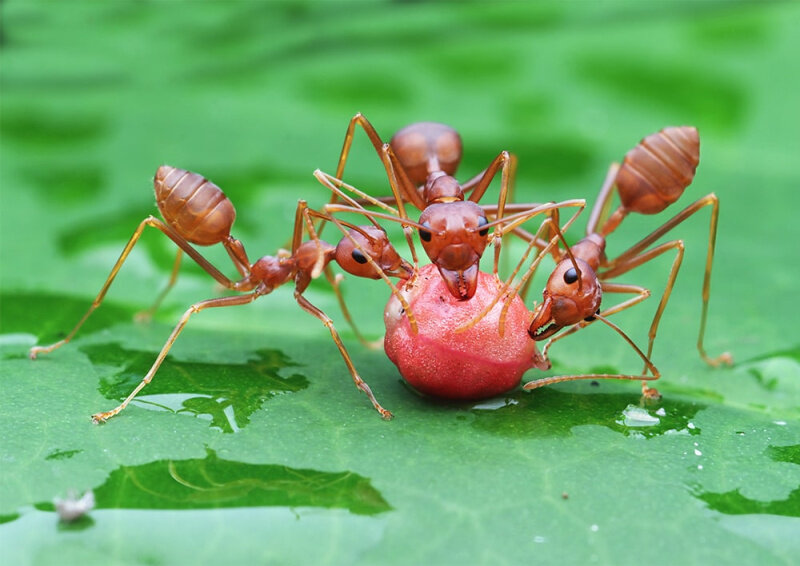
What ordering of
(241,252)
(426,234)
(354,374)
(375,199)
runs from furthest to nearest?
(241,252) → (375,199) → (426,234) → (354,374)

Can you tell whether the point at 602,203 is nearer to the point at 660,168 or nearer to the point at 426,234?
the point at 660,168

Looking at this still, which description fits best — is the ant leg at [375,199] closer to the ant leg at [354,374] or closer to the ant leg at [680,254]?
the ant leg at [354,374]

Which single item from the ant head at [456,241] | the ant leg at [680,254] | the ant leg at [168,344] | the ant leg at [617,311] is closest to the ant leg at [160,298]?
the ant leg at [168,344]

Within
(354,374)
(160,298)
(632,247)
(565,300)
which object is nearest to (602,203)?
(632,247)

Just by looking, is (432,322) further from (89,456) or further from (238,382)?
(89,456)

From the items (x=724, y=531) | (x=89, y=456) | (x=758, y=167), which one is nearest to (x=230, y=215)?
(x=89, y=456)

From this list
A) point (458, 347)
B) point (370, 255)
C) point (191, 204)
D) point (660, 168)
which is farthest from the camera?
point (660, 168)
